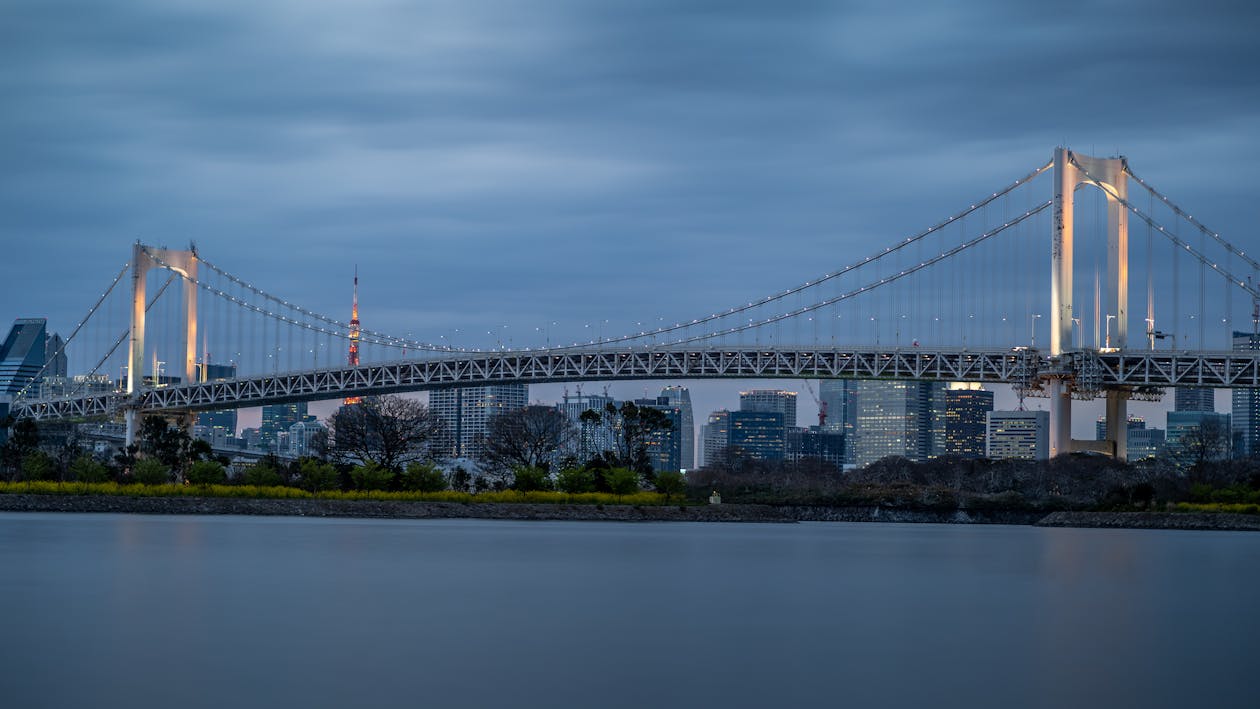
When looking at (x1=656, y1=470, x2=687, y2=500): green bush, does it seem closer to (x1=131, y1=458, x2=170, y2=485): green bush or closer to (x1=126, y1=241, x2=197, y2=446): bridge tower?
(x1=131, y1=458, x2=170, y2=485): green bush

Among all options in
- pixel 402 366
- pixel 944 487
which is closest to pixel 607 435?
pixel 402 366

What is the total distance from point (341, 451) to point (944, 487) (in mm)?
24425

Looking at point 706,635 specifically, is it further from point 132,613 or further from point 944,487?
point 944,487

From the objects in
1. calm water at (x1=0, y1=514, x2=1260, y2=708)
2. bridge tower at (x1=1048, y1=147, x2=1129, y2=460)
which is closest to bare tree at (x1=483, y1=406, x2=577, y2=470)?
bridge tower at (x1=1048, y1=147, x2=1129, y2=460)

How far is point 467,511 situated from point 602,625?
2968cm

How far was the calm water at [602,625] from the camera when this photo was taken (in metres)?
12.0

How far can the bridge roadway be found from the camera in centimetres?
5906

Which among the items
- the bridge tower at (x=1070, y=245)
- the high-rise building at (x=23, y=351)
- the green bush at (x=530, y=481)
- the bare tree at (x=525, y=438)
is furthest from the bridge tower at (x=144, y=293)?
the high-rise building at (x=23, y=351)

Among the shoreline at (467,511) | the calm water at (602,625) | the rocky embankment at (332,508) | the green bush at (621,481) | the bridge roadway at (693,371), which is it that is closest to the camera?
the calm water at (602,625)

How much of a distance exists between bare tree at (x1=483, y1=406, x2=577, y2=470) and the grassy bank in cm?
499

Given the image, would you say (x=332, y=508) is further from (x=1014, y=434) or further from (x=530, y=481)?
(x=1014, y=434)

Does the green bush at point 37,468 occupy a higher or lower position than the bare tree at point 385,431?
lower

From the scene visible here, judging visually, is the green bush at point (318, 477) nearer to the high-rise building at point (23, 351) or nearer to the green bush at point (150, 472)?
the green bush at point (150, 472)

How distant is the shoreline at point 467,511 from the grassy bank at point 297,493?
1.02 ft
